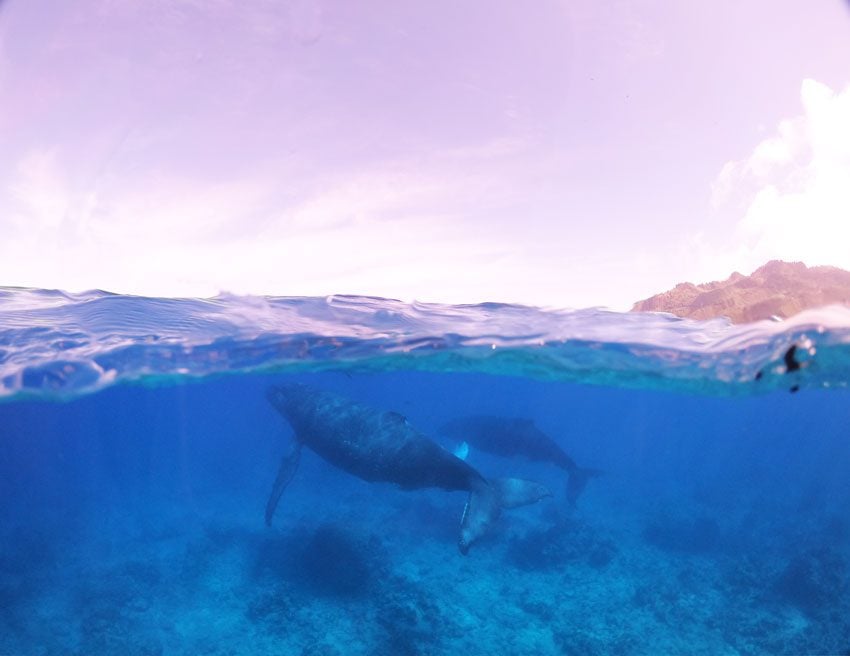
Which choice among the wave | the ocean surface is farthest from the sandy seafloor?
the wave

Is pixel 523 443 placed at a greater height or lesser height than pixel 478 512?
lesser

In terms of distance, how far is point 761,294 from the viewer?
44.9ft

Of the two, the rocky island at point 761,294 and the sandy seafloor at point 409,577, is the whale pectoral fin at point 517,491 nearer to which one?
the sandy seafloor at point 409,577

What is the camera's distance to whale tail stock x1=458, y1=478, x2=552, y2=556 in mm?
10188

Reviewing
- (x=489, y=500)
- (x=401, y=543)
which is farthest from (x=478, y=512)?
(x=401, y=543)

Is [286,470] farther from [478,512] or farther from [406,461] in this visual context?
[478,512]

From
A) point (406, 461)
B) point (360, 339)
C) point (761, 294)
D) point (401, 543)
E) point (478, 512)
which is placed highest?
point (761, 294)

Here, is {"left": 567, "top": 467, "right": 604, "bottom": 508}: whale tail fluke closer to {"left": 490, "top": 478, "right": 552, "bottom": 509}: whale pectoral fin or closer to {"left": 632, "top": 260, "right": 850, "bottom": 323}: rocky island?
{"left": 632, "top": 260, "right": 850, "bottom": 323}: rocky island

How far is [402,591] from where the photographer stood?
1223 cm

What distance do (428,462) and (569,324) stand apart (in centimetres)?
622

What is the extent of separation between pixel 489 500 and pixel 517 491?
3.73 ft

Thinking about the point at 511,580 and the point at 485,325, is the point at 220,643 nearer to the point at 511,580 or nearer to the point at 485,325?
the point at 511,580

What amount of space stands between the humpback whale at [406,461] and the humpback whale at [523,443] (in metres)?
5.93

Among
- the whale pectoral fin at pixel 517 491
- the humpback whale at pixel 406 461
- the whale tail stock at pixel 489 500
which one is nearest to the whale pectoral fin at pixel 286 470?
the humpback whale at pixel 406 461
